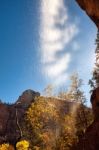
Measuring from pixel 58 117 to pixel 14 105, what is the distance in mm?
31540

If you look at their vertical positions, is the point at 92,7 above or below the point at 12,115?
below

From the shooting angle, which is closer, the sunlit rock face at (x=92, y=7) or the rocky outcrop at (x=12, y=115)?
the sunlit rock face at (x=92, y=7)

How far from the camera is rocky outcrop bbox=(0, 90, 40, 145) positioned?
84.5 metres

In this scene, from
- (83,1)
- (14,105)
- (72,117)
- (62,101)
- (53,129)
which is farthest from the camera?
(14,105)

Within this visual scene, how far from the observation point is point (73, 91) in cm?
6153

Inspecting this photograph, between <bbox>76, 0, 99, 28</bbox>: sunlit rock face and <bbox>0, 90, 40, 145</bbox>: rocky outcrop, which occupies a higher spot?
<bbox>0, 90, 40, 145</bbox>: rocky outcrop

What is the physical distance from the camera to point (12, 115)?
307 ft

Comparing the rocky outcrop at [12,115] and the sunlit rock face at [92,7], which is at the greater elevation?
the rocky outcrop at [12,115]

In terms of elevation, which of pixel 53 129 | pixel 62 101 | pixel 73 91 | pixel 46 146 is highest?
pixel 62 101

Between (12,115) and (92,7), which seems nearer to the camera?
(92,7)

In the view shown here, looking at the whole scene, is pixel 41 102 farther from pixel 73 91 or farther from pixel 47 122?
pixel 73 91

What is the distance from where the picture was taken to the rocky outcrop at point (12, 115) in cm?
8450

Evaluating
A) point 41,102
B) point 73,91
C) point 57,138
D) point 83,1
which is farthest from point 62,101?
point 83,1

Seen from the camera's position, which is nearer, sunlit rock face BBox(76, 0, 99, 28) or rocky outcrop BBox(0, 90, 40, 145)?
sunlit rock face BBox(76, 0, 99, 28)
